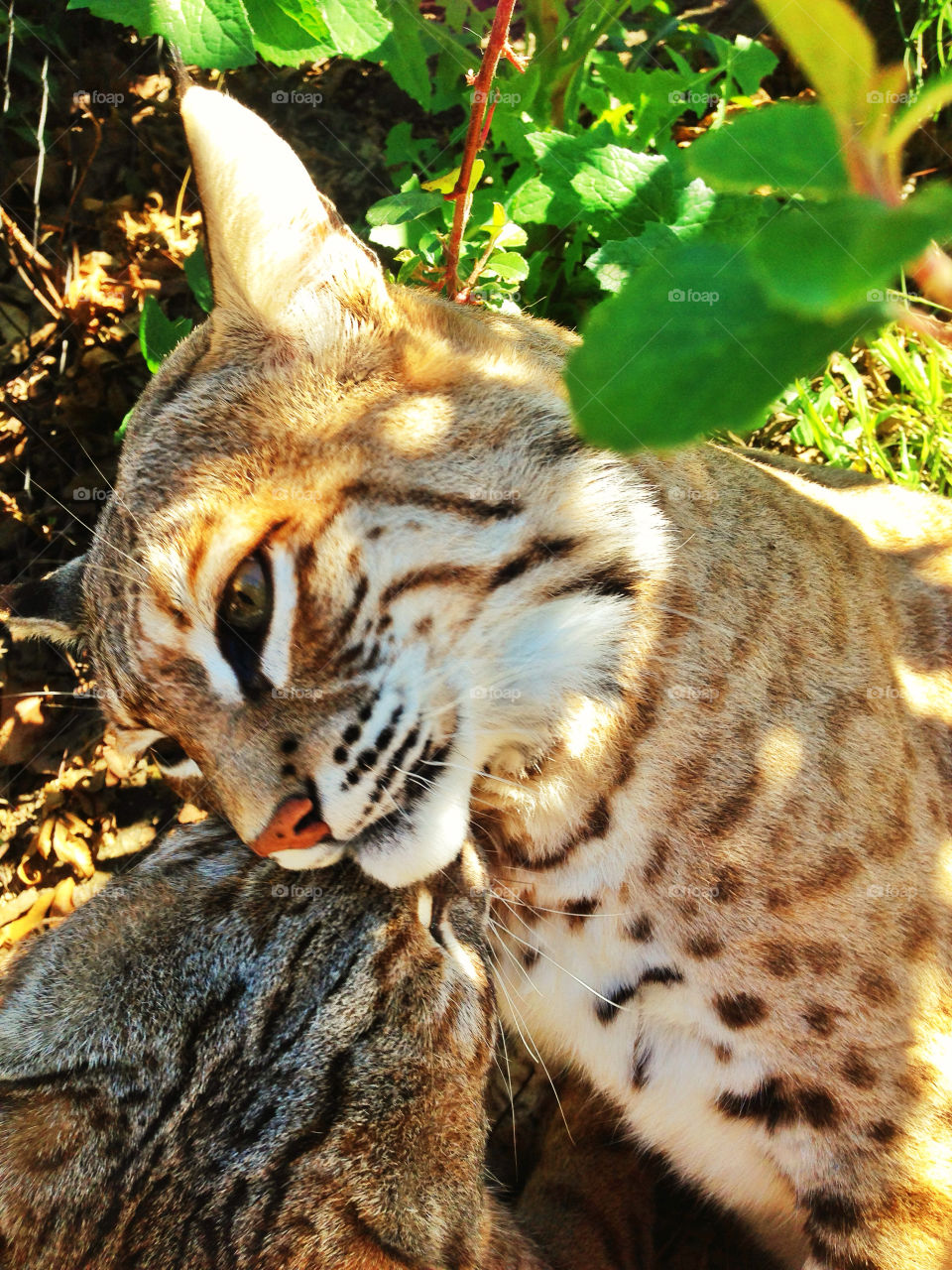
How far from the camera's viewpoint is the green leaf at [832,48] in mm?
793

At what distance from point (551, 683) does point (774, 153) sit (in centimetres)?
157

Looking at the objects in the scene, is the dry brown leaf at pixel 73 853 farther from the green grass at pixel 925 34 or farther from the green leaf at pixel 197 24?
the green grass at pixel 925 34

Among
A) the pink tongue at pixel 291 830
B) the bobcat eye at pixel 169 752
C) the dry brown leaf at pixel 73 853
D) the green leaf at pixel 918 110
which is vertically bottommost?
the dry brown leaf at pixel 73 853

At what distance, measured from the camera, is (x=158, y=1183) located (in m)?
2.36

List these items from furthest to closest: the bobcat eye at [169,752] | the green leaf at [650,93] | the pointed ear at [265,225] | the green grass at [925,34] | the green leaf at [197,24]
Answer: the green grass at [925,34] < the green leaf at [650,93] < the green leaf at [197,24] < the bobcat eye at [169,752] < the pointed ear at [265,225]

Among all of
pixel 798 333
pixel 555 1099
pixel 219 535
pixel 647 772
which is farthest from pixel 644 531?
pixel 555 1099

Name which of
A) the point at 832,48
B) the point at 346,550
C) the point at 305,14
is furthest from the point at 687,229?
the point at 832,48

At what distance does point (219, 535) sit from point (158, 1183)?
139cm

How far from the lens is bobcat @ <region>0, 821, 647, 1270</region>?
228 centimetres

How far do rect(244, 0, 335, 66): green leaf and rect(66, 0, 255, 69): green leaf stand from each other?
14cm

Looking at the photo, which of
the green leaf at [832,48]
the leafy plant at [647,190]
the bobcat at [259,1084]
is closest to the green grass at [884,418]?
the leafy plant at [647,190]

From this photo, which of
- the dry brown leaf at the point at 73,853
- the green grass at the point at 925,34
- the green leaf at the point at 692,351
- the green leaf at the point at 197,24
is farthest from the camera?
the green grass at the point at 925,34

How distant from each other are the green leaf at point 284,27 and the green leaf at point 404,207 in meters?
0.50

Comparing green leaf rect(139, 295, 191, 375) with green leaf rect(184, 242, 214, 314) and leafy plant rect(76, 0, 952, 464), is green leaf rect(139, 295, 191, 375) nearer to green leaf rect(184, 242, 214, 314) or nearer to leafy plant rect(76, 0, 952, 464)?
leafy plant rect(76, 0, 952, 464)
